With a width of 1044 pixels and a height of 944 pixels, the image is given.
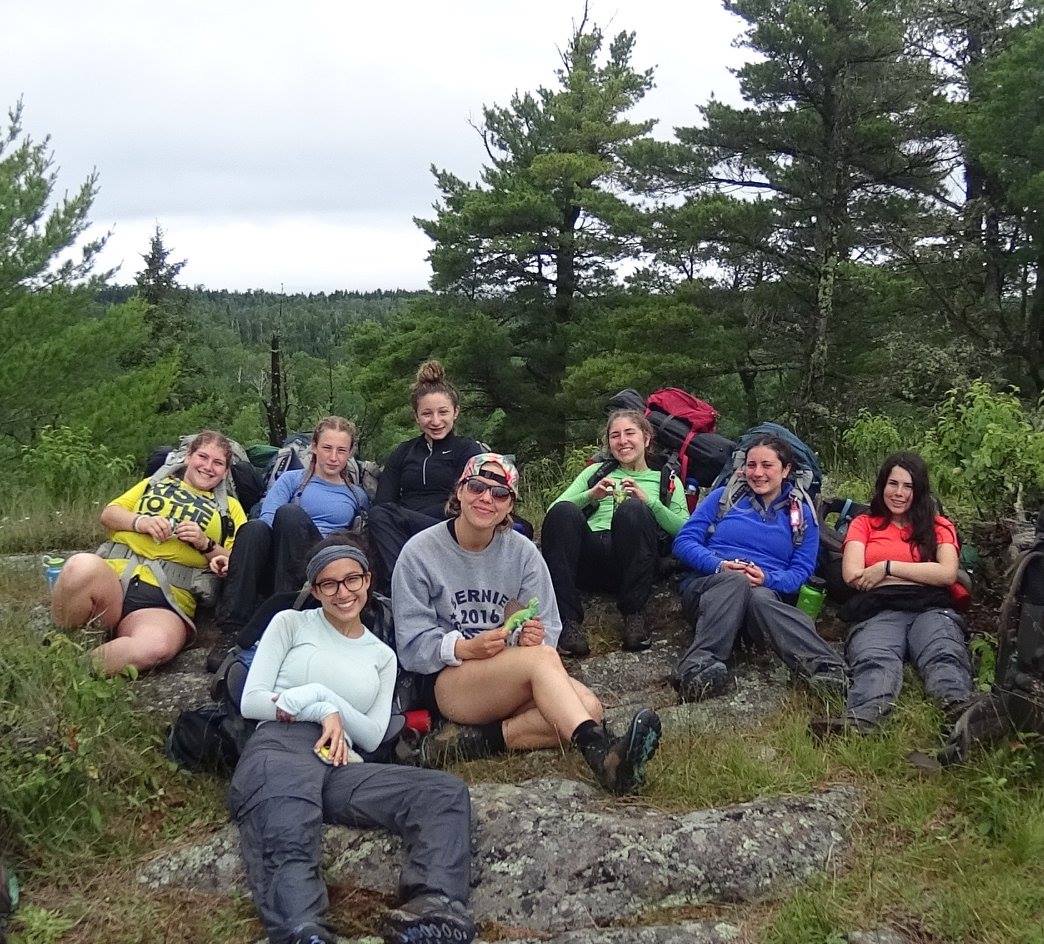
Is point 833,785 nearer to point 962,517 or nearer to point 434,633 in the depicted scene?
point 434,633

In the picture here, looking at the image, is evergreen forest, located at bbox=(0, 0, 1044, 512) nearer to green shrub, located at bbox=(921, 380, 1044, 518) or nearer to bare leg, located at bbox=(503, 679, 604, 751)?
green shrub, located at bbox=(921, 380, 1044, 518)

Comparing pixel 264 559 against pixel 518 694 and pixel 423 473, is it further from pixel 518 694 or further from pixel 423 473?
pixel 518 694

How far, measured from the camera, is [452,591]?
3781 mm

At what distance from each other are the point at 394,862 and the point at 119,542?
256cm

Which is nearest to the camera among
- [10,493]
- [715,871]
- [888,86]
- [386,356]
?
[715,871]

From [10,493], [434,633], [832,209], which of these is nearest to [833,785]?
[434,633]

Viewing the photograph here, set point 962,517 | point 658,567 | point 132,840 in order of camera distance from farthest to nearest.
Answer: point 962,517, point 658,567, point 132,840

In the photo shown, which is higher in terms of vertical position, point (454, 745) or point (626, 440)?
point (626, 440)

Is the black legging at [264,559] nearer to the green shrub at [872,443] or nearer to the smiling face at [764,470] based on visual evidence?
the smiling face at [764,470]

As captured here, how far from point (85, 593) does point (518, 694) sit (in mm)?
2232

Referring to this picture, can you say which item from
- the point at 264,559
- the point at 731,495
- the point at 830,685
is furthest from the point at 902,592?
the point at 264,559

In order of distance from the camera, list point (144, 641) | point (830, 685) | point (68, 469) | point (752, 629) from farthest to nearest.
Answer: point (68, 469) → point (752, 629) → point (144, 641) → point (830, 685)

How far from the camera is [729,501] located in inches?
191

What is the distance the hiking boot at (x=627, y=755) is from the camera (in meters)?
3.21
